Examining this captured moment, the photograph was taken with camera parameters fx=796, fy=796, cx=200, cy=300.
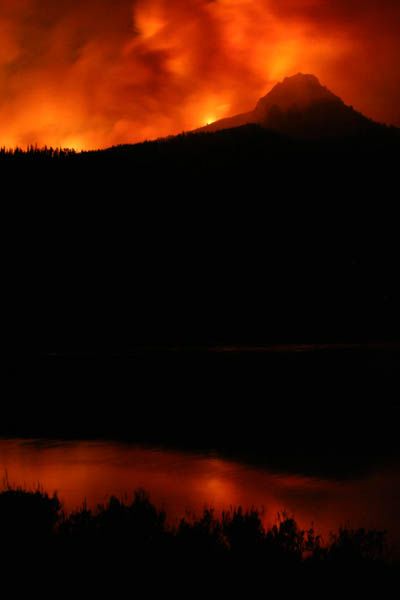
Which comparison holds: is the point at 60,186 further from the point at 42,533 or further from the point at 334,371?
the point at 42,533

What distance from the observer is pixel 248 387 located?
23969 millimetres

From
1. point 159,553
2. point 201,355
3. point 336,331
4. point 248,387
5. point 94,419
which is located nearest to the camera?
point 159,553

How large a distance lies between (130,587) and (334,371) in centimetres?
2227

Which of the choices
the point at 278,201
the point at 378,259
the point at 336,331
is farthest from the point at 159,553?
the point at 278,201

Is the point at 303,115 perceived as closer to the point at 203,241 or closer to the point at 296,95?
the point at 296,95

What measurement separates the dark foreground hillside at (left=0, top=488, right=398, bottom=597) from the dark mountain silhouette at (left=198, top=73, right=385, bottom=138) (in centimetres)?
10926

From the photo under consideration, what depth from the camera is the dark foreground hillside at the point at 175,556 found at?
20.1 ft

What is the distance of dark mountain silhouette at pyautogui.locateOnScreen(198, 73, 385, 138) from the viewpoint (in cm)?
12569

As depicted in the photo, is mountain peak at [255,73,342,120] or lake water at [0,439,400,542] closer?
lake water at [0,439,400,542]

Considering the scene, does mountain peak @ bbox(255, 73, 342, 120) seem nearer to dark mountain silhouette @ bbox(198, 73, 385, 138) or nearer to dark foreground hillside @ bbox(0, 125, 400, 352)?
dark mountain silhouette @ bbox(198, 73, 385, 138)

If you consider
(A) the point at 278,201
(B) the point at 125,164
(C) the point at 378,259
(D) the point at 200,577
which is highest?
(B) the point at 125,164

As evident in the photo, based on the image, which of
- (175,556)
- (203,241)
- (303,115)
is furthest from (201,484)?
(303,115)

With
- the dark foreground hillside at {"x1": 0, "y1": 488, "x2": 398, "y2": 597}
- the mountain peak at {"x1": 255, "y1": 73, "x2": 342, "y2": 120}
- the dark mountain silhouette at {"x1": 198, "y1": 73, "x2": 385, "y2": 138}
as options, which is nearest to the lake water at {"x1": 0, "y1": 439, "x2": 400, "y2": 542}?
the dark foreground hillside at {"x1": 0, "y1": 488, "x2": 398, "y2": 597}

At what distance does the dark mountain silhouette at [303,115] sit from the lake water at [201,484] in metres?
103
